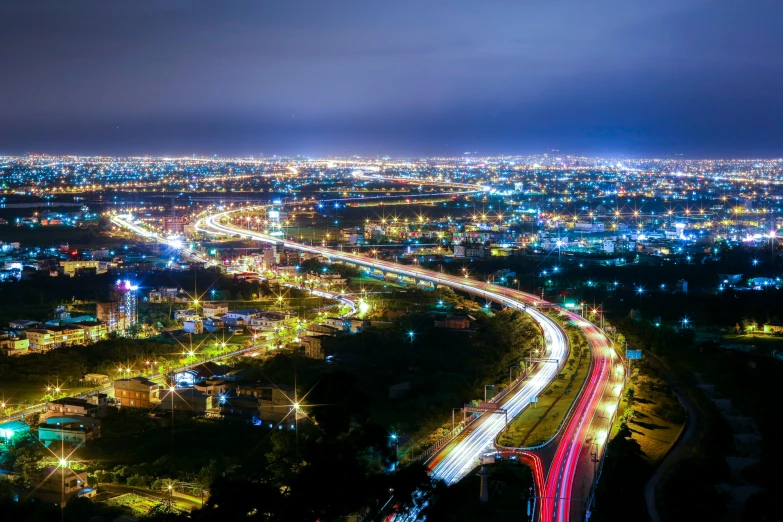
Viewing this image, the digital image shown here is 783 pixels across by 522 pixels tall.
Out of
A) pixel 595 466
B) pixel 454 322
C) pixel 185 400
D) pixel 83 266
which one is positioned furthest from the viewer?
pixel 83 266

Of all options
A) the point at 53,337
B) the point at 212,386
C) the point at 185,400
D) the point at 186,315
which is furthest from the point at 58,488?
the point at 186,315

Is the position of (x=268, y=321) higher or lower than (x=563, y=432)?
lower

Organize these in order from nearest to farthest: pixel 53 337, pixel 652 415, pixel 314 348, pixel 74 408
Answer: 1. pixel 74 408
2. pixel 652 415
3. pixel 314 348
4. pixel 53 337

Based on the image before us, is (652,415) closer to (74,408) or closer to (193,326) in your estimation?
(74,408)

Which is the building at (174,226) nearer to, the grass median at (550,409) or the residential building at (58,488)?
the grass median at (550,409)

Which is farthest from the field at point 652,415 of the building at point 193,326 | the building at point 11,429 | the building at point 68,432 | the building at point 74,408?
the building at point 193,326

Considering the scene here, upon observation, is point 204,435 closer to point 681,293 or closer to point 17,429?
point 17,429

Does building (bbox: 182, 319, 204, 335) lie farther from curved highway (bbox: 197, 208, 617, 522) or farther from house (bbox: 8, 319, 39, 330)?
curved highway (bbox: 197, 208, 617, 522)

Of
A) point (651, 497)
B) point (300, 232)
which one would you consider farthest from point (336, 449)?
point (300, 232)
